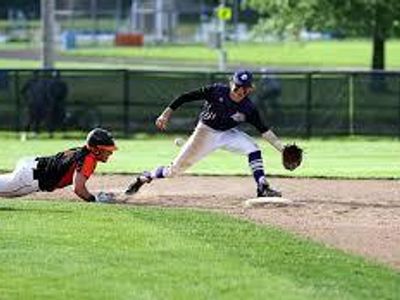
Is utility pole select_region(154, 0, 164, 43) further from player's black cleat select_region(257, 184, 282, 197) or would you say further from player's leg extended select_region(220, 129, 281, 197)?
player's black cleat select_region(257, 184, 282, 197)

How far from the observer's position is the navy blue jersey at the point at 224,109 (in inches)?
533

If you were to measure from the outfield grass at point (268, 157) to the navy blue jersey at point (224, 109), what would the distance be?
3905mm

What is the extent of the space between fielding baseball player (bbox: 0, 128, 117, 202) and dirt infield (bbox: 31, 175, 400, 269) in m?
0.75

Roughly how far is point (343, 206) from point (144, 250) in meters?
4.12

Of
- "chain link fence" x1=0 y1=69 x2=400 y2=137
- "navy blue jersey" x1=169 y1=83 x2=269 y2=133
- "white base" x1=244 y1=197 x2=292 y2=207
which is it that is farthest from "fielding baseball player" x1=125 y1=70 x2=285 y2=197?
"chain link fence" x1=0 y1=69 x2=400 y2=137

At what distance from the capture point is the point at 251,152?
13641mm

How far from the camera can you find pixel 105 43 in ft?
279

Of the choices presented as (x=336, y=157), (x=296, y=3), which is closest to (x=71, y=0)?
(x=296, y=3)

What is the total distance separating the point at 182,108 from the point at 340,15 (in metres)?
9.05

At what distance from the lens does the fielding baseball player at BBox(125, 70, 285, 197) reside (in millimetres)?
13492

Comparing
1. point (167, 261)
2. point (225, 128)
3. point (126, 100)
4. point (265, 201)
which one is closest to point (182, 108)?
Answer: point (126, 100)

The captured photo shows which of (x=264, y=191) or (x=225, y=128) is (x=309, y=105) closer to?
(x=225, y=128)

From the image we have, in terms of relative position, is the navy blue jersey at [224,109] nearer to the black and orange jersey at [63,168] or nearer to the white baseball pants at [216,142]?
the white baseball pants at [216,142]

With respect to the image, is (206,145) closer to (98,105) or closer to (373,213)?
(373,213)
